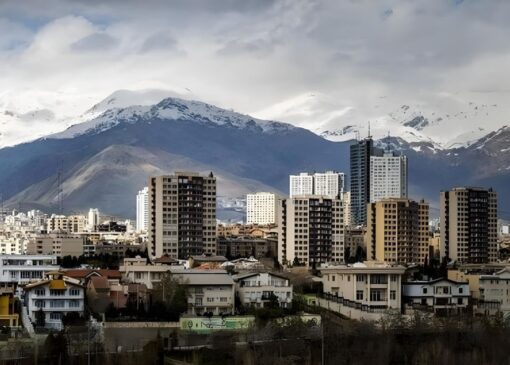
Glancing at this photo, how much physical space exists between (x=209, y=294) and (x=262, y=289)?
1.23 meters

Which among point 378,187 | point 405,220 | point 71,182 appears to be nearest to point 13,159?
point 71,182

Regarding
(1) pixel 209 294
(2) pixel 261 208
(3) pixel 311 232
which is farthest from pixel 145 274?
(2) pixel 261 208

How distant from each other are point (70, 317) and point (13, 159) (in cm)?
10766

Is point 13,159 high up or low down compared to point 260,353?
up

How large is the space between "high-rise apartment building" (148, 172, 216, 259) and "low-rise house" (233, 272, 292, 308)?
46.3ft

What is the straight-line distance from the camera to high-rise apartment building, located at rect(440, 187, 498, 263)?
42656mm

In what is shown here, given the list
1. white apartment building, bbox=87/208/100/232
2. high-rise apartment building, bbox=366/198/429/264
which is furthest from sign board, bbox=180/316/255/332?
white apartment building, bbox=87/208/100/232

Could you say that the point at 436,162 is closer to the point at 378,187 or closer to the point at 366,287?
the point at 378,187

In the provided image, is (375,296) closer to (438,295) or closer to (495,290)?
(438,295)

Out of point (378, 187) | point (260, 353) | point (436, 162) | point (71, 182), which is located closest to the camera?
point (260, 353)

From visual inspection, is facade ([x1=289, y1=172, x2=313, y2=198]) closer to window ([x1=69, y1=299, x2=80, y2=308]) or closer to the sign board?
window ([x1=69, y1=299, x2=80, y2=308])

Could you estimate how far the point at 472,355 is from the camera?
20328 mm

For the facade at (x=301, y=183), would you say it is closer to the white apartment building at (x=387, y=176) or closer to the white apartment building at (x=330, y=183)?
the white apartment building at (x=330, y=183)

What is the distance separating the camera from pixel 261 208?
83312mm
